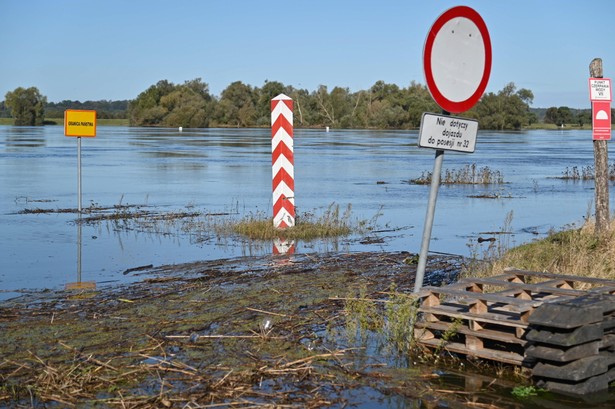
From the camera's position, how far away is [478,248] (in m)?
12.9

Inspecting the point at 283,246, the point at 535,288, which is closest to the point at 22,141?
→ the point at 283,246

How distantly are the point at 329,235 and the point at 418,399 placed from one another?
27.7ft

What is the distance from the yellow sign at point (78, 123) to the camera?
18172 mm

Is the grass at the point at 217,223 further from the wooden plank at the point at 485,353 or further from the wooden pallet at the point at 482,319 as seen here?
the wooden plank at the point at 485,353

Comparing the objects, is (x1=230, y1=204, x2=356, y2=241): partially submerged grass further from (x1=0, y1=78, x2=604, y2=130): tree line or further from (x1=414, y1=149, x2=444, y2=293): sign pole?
(x1=0, y1=78, x2=604, y2=130): tree line

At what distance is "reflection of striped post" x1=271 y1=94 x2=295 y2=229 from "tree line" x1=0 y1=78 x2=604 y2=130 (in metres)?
114

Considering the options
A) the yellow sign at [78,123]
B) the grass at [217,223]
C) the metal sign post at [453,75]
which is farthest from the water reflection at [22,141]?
the metal sign post at [453,75]

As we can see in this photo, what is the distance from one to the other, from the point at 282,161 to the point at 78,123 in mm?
6133

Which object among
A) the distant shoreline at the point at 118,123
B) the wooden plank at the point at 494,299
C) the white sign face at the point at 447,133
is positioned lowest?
the wooden plank at the point at 494,299

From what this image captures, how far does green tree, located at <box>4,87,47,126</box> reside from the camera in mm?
136375

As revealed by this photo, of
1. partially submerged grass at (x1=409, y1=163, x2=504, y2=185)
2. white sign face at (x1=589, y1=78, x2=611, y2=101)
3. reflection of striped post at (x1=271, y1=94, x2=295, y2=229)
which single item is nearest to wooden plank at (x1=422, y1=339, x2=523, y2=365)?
white sign face at (x1=589, y1=78, x2=611, y2=101)

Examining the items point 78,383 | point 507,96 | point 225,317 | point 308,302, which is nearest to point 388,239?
point 308,302

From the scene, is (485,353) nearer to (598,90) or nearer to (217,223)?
(598,90)

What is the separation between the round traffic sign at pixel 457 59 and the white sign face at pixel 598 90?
512 cm
